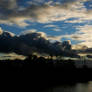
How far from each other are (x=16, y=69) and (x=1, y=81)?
3412cm

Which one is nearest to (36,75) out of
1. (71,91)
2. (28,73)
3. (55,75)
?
(28,73)

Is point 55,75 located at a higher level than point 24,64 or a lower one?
lower

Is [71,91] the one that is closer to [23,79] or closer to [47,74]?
[23,79]

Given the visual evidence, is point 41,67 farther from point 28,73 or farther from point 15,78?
point 15,78

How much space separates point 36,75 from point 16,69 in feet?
65.7

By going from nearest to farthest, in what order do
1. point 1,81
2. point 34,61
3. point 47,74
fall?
point 1,81 → point 47,74 → point 34,61

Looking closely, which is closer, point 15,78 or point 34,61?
point 15,78

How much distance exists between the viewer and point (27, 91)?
89500 millimetres

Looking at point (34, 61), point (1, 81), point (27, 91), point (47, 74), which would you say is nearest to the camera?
point (27, 91)

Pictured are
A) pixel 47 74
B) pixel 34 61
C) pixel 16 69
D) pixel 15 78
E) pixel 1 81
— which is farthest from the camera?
pixel 34 61

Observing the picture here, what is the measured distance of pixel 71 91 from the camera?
3777 inches

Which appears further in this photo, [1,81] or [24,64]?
[24,64]

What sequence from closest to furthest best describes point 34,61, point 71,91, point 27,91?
point 27,91 < point 71,91 < point 34,61

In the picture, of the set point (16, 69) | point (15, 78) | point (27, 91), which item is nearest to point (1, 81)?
point (15, 78)
